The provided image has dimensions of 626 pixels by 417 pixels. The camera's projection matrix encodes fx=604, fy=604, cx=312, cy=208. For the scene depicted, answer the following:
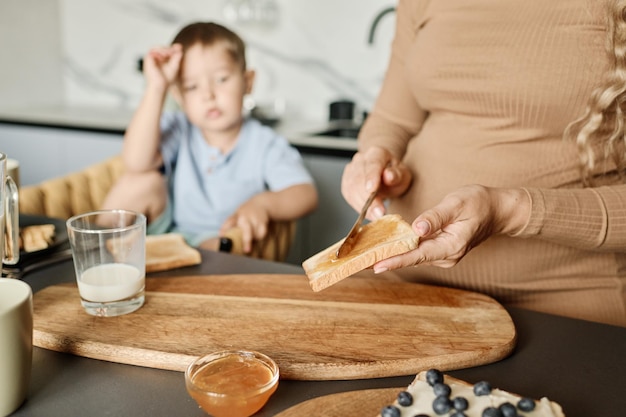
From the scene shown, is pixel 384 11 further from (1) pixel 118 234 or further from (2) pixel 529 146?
(1) pixel 118 234

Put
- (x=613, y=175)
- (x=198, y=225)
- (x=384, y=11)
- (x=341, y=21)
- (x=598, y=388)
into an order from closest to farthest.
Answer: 1. (x=598, y=388)
2. (x=613, y=175)
3. (x=198, y=225)
4. (x=384, y=11)
5. (x=341, y=21)

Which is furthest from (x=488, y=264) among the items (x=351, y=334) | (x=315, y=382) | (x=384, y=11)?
(x=384, y=11)

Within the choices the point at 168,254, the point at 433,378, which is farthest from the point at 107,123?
the point at 433,378

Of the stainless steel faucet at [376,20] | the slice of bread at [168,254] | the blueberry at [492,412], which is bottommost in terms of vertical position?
the slice of bread at [168,254]

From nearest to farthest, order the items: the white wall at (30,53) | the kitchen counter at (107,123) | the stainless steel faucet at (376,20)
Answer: the kitchen counter at (107,123), the stainless steel faucet at (376,20), the white wall at (30,53)

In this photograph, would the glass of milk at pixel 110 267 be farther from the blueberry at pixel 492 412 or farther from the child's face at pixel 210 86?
the child's face at pixel 210 86

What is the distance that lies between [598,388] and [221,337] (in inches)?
19.6

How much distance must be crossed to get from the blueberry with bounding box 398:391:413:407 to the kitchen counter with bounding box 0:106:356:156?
1650mm

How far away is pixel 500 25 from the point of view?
3.60ft

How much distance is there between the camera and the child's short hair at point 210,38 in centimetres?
179

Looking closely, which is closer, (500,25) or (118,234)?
(118,234)

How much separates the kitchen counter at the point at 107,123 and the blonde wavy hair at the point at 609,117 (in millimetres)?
1277

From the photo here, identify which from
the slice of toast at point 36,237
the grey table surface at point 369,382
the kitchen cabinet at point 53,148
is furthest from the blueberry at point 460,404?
the kitchen cabinet at point 53,148

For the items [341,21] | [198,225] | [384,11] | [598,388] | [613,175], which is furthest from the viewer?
[341,21]
